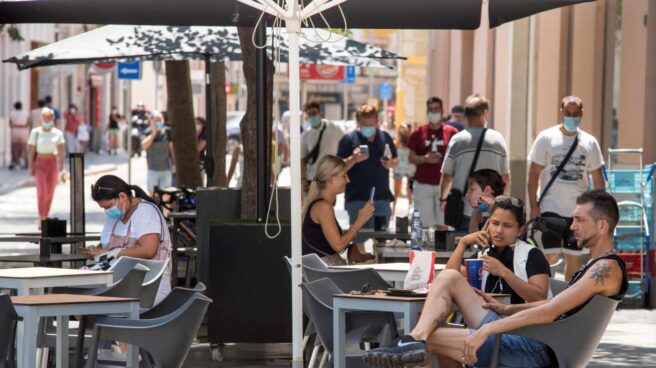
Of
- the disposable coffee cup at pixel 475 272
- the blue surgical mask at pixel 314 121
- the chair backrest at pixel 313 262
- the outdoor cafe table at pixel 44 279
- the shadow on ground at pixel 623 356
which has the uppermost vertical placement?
the blue surgical mask at pixel 314 121

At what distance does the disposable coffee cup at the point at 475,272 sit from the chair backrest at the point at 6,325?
2308mm

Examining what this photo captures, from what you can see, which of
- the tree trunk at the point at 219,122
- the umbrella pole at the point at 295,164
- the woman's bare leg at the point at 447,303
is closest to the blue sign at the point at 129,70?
the tree trunk at the point at 219,122

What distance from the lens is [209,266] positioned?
33.8ft

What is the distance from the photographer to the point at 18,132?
43406mm

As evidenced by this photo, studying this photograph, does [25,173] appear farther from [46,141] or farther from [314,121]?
[314,121]

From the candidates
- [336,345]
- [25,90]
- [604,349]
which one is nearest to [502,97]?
[604,349]

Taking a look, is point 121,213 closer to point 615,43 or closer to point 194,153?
point 194,153

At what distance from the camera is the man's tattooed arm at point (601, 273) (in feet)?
22.8

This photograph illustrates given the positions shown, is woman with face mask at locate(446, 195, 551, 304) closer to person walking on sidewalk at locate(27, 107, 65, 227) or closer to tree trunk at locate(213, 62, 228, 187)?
tree trunk at locate(213, 62, 228, 187)

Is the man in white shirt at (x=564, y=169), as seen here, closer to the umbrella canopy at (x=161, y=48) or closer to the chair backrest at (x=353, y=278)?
the umbrella canopy at (x=161, y=48)

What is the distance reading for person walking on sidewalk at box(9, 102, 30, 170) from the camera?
42.4m

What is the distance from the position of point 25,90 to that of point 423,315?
45.8 m

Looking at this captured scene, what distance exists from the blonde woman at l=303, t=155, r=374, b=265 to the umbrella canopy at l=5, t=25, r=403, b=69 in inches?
165

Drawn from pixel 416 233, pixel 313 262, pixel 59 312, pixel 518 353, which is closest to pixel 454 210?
pixel 416 233
